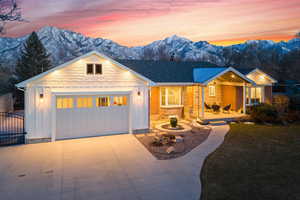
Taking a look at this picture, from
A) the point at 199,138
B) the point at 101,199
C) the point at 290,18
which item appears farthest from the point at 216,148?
the point at 290,18

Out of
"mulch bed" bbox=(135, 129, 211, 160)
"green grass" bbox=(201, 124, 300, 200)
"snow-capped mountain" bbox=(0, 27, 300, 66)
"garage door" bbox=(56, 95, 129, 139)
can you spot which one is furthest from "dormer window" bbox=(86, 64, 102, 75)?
"snow-capped mountain" bbox=(0, 27, 300, 66)

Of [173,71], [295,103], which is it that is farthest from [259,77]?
[173,71]

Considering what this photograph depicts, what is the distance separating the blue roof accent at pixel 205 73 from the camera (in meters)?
14.9

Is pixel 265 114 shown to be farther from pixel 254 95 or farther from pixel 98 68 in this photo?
pixel 98 68

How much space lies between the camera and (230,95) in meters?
18.0

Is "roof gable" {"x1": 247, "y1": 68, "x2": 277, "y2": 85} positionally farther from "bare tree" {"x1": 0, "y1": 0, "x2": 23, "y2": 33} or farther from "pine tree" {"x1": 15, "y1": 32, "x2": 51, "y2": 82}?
"pine tree" {"x1": 15, "y1": 32, "x2": 51, "y2": 82}

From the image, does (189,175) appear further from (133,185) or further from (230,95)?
(230,95)

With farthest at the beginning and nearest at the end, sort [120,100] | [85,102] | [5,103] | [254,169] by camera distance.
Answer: [5,103]
[120,100]
[85,102]
[254,169]

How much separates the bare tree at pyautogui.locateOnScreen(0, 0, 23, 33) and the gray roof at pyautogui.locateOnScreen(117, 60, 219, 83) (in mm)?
9496

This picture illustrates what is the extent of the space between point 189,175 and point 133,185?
188 cm

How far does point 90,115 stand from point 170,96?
7496 mm

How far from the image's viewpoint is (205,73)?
53.5 ft

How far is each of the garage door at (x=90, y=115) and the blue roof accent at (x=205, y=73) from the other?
6.80 m

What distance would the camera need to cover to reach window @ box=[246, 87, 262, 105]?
17922mm
